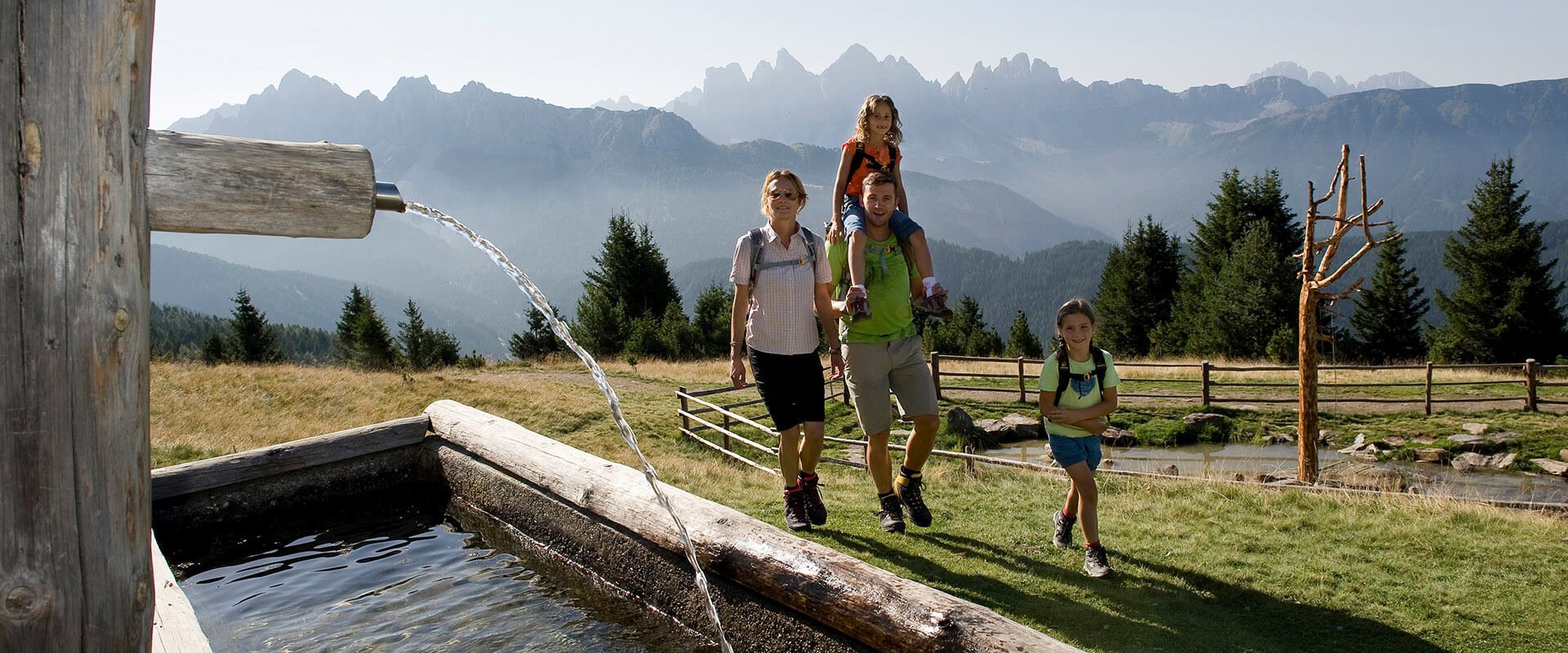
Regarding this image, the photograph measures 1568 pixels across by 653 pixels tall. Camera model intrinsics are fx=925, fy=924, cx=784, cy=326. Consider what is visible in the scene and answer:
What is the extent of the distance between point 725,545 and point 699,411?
36.2 ft

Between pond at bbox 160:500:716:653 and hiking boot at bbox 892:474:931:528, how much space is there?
1590 millimetres

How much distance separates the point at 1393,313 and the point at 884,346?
182ft

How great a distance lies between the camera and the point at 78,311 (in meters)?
2.19

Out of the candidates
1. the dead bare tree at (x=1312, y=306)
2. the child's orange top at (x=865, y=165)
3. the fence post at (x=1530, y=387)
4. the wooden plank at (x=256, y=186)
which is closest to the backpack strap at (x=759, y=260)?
the child's orange top at (x=865, y=165)

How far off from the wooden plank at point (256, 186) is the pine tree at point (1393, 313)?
56444 mm

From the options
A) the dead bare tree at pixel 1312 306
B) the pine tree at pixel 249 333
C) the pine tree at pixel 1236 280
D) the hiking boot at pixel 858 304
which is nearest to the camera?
the hiking boot at pixel 858 304

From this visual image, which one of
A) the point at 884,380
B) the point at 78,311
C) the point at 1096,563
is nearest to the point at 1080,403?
the point at 1096,563

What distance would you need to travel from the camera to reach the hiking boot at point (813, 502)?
5777 mm

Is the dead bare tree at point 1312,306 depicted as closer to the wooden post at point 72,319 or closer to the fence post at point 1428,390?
the fence post at point 1428,390

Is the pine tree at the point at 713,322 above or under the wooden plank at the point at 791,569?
above

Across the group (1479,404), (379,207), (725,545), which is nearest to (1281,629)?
(725,545)

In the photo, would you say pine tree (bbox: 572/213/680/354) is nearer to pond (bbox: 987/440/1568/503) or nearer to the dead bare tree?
pond (bbox: 987/440/1568/503)

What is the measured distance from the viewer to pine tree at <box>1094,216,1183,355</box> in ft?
186

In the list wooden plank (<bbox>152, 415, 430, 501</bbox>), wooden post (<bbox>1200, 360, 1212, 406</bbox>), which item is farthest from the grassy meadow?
wooden post (<bbox>1200, 360, 1212, 406</bbox>)
